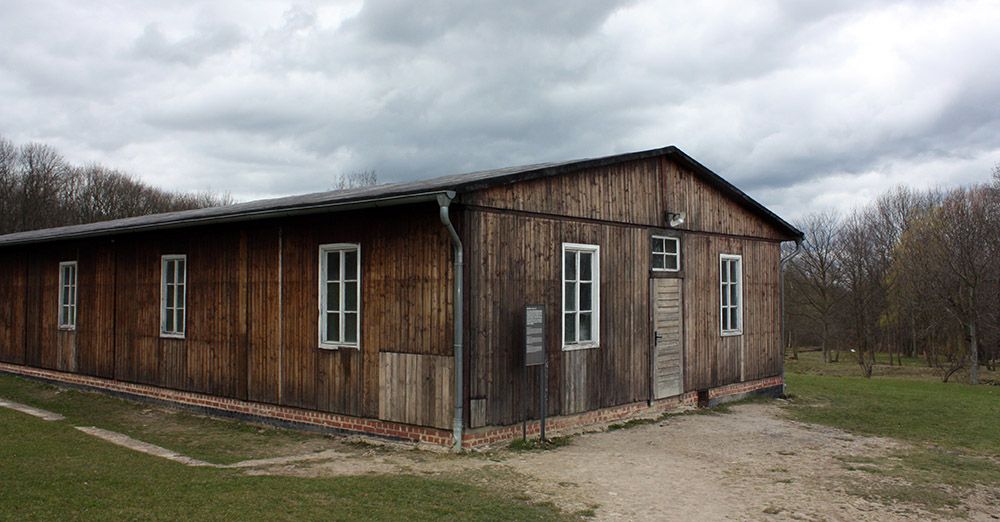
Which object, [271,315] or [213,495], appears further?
[271,315]

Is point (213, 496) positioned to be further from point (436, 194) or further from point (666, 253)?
point (666, 253)

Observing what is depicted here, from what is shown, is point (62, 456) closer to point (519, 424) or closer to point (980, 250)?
point (519, 424)

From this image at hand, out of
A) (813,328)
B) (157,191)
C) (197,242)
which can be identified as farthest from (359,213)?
(157,191)

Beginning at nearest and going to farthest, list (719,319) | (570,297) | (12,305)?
1. (570,297)
2. (719,319)
3. (12,305)

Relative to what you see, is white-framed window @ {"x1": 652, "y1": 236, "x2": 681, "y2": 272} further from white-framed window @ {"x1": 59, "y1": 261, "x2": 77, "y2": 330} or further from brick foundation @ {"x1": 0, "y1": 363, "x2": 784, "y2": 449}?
white-framed window @ {"x1": 59, "y1": 261, "x2": 77, "y2": 330}

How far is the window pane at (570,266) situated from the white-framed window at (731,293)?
4.02 m

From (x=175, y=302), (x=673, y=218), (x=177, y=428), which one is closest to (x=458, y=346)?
(x=177, y=428)

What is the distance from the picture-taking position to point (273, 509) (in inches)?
233

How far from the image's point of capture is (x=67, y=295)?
15.1m

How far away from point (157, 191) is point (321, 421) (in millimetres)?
41711

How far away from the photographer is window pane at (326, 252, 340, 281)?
9.88 meters

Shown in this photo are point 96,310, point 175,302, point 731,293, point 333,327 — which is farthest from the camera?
point 96,310

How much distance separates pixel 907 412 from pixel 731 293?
346cm

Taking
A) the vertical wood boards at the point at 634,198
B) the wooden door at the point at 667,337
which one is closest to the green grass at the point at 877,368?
the vertical wood boards at the point at 634,198
